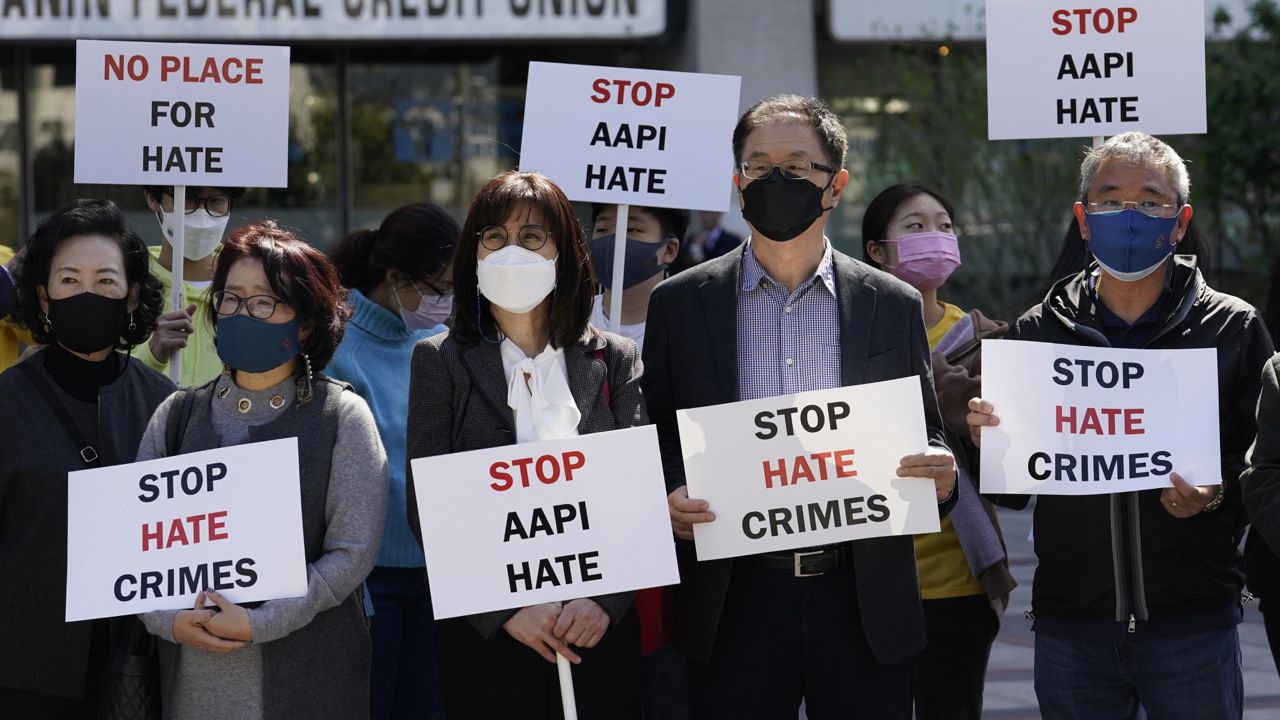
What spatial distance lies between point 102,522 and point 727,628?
155cm

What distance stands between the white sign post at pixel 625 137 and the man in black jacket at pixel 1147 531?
5.28ft

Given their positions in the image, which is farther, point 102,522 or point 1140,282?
point 1140,282

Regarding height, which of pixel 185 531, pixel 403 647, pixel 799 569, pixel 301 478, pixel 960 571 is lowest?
pixel 403 647

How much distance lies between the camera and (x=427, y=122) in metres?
14.2

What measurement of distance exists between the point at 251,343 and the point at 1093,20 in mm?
3090

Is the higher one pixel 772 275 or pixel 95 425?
pixel 772 275

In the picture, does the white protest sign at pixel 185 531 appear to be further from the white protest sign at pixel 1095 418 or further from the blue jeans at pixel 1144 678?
the blue jeans at pixel 1144 678

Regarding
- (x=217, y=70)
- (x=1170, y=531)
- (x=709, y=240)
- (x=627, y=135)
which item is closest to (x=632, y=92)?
(x=627, y=135)

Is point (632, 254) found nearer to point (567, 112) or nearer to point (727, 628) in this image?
point (567, 112)

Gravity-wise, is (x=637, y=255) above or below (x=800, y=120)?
below

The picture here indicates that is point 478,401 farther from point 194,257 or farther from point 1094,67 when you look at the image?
point 1094,67

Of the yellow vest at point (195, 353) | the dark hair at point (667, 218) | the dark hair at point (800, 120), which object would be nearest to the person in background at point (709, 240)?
the dark hair at point (667, 218)

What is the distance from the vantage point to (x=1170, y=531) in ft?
13.2

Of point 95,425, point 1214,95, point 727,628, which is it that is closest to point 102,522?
point 95,425
